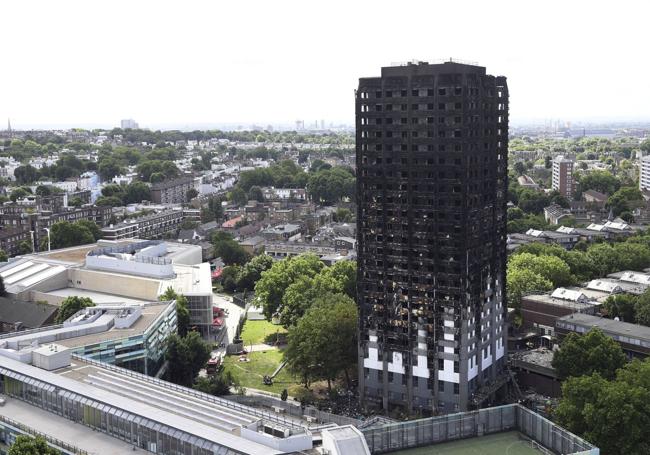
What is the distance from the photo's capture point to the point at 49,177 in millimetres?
177875

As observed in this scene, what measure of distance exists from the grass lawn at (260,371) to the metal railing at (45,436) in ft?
71.6

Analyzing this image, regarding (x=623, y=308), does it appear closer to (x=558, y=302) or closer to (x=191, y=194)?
(x=558, y=302)

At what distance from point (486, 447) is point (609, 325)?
99.0 feet

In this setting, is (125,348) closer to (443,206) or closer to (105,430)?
(105,430)

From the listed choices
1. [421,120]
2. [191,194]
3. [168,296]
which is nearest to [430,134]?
[421,120]

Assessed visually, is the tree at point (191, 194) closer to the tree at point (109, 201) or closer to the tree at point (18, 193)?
the tree at point (109, 201)

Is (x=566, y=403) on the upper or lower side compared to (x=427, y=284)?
lower

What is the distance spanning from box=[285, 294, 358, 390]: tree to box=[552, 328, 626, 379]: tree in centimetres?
1542

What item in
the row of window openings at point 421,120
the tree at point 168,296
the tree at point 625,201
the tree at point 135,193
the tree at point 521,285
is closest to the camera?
the row of window openings at point 421,120

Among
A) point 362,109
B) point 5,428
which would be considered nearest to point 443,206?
point 362,109

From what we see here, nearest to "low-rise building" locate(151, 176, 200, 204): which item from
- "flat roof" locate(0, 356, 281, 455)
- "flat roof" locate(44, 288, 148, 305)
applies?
"flat roof" locate(44, 288, 148, 305)

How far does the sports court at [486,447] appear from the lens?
106 feet

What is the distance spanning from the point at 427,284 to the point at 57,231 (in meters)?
67.1

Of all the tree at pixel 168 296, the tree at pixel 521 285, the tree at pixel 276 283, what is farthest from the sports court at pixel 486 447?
the tree at pixel 276 283
